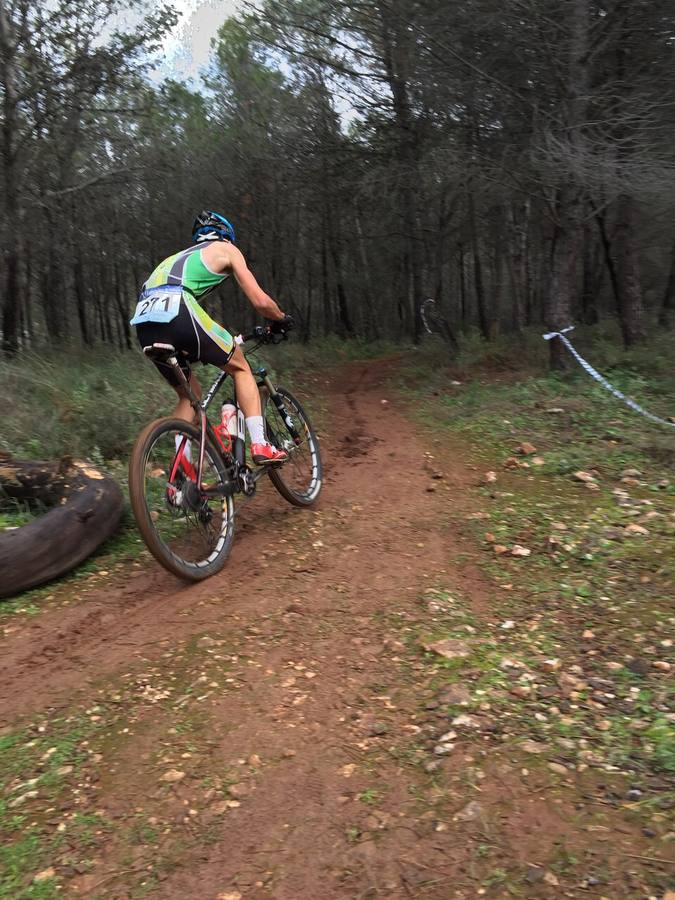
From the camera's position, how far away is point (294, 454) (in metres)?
4.88

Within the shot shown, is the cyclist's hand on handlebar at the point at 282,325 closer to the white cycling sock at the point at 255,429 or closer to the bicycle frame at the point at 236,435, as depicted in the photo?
the bicycle frame at the point at 236,435

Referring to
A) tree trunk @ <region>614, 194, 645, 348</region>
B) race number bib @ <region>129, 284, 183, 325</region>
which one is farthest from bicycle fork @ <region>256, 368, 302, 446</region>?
tree trunk @ <region>614, 194, 645, 348</region>

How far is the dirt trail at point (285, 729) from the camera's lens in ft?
5.85

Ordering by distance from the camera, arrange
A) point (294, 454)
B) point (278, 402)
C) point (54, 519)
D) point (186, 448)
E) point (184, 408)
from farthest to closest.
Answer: point (294, 454), point (278, 402), point (184, 408), point (54, 519), point (186, 448)

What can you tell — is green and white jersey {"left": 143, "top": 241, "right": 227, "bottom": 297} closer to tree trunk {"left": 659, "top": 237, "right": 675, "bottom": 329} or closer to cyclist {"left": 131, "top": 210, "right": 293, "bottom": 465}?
cyclist {"left": 131, "top": 210, "right": 293, "bottom": 465}

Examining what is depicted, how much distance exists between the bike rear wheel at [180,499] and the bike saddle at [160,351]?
39cm

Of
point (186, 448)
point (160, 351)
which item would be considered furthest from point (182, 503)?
point (160, 351)

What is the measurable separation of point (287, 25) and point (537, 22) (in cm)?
328

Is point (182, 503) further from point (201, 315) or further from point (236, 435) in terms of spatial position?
point (201, 315)

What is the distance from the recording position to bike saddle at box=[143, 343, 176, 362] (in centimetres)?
357

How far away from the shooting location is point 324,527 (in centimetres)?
441

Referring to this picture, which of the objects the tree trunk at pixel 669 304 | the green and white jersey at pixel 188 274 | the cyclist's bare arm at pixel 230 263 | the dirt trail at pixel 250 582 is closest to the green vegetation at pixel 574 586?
the dirt trail at pixel 250 582

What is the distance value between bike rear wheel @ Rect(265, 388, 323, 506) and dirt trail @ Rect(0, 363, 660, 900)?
40 cm

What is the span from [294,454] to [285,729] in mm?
2736
